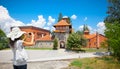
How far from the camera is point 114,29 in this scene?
24.9m

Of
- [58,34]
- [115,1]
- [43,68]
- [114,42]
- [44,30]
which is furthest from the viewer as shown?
[44,30]

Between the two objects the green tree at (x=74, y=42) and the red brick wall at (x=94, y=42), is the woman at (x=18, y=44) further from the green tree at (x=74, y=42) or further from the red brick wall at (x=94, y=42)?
the red brick wall at (x=94, y=42)

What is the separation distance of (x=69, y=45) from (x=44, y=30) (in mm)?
29715

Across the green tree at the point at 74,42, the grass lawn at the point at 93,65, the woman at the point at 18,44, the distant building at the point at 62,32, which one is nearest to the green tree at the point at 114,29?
the grass lawn at the point at 93,65

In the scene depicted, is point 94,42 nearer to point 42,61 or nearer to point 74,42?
point 74,42

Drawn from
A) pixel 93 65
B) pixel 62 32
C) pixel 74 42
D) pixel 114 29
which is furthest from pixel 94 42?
pixel 93 65

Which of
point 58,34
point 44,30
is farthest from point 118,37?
point 44,30

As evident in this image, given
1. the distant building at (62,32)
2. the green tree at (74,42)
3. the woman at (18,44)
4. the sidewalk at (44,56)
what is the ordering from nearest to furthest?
the woman at (18,44), the sidewalk at (44,56), the green tree at (74,42), the distant building at (62,32)

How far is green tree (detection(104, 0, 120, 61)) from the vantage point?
22.5 meters

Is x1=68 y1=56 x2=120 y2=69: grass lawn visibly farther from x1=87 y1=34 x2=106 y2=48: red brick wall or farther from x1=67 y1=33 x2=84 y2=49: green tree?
x1=87 y1=34 x2=106 y2=48: red brick wall

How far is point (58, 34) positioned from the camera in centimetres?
4672

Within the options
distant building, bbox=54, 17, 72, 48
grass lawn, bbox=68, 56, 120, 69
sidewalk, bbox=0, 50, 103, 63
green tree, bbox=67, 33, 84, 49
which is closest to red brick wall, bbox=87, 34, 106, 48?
distant building, bbox=54, 17, 72, 48

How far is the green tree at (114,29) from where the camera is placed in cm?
2247

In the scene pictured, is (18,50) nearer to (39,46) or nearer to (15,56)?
(15,56)
